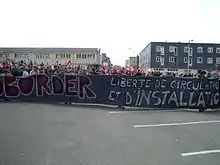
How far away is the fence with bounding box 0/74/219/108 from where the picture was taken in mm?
17719

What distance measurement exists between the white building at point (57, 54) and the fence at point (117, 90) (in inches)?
3692

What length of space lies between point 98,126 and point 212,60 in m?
97.3

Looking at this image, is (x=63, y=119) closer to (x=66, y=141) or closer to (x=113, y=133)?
(x=113, y=133)

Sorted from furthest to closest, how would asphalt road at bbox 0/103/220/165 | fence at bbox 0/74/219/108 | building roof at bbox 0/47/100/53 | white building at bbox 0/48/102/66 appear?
building roof at bbox 0/47/100/53 → white building at bbox 0/48/102/66 → fence at bbox 0/74/219/108 → asphalt road at bbox 0/103/220/165

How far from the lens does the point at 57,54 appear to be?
11631cm

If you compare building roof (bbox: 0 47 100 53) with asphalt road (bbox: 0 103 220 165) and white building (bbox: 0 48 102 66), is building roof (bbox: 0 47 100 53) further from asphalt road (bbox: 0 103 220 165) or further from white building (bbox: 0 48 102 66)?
asphalt road (bbox: 0 103 220 165)

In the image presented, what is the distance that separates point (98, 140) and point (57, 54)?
109 metres

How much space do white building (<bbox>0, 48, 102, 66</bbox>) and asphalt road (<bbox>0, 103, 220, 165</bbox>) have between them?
99921mm

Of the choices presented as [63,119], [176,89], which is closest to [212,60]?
[176,89]

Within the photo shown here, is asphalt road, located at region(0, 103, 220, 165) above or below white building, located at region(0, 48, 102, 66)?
below

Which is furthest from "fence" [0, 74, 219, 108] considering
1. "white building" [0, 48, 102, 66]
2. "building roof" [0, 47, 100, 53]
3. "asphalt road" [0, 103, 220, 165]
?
"building roof" [0, 47, 100, 53]

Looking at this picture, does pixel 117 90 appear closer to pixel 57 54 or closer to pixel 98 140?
pixel 98 140

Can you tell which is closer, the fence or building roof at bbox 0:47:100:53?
the fence

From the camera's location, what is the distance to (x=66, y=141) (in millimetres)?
8789
